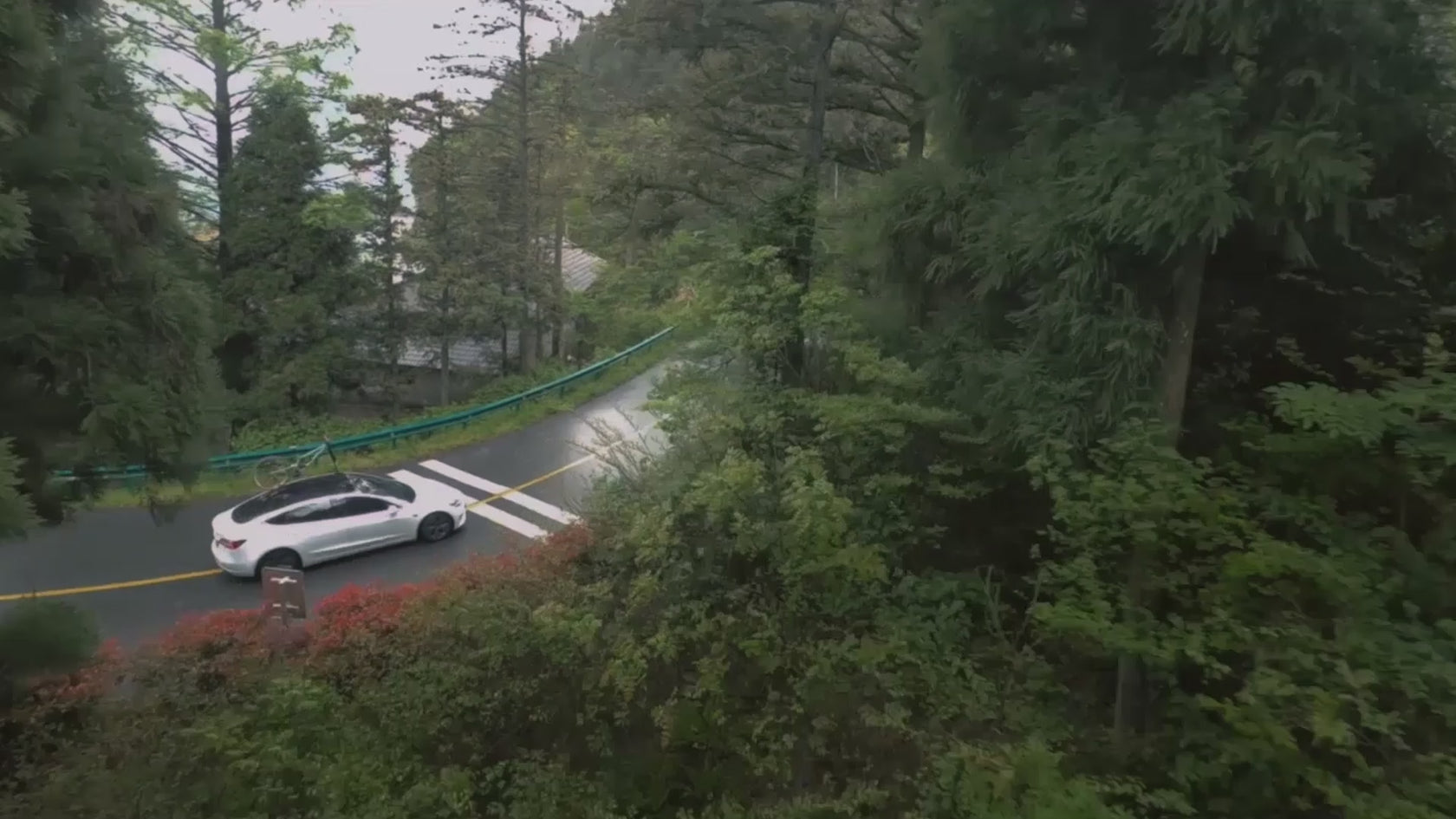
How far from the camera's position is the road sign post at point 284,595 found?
7785 mm

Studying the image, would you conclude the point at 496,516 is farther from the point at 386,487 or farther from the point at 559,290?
the point at 559,290

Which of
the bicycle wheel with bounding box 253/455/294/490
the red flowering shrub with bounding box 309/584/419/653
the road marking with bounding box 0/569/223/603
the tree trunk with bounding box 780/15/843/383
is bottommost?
the road marking with bounding box 0/569/223/603

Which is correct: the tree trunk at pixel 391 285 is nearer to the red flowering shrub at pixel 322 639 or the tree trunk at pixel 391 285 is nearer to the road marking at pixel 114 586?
the road marking at pixel 114 586

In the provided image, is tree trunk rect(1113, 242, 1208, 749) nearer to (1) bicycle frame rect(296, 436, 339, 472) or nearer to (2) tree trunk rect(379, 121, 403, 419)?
(1) bicycle frame rect(296, 436, 339, 472)

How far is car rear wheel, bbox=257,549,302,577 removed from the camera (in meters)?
10.5

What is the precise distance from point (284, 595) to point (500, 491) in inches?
229

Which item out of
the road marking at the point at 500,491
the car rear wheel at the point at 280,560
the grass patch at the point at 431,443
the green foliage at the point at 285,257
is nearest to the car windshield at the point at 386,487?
the car rear wheel at the point at 280,560

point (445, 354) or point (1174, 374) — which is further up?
point (1174, 374)

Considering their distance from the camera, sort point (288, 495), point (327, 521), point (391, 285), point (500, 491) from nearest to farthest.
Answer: point (327, 521) → point (288, 495) → point (500, 491) → point (391, 285)

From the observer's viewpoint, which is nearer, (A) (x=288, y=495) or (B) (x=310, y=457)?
(A) (x=288, y=495)

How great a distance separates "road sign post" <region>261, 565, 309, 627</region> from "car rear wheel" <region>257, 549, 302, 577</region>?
2882 millimetres

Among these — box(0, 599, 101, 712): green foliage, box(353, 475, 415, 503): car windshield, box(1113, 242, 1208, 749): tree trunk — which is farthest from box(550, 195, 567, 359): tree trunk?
box(1113, 242, 1208, 749): tree trunk

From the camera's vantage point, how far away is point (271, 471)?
14.3 metres

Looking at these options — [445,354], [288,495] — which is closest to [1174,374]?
[288,495]
